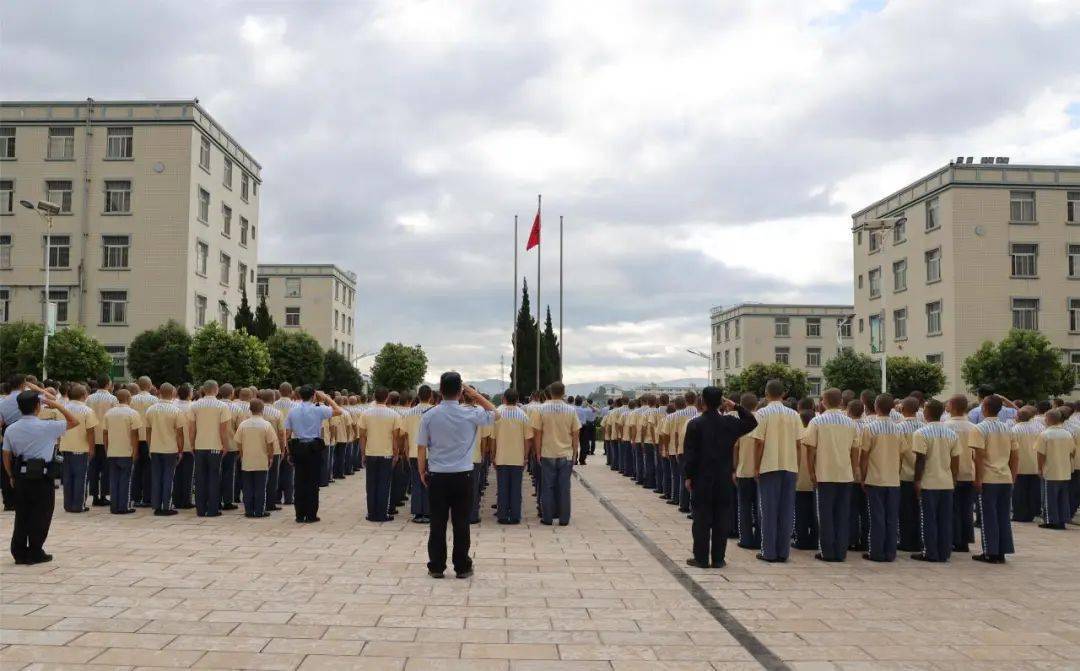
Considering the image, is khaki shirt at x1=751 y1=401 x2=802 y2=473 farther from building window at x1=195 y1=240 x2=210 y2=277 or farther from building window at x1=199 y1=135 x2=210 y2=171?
building window at x1=199 y1=135 x2=210 y2=171

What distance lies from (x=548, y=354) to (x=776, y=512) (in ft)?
181

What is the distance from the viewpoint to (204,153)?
46.7 metres

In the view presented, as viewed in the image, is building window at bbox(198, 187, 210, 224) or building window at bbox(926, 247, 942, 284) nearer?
building window at bbox(198, 187, 210, 224)

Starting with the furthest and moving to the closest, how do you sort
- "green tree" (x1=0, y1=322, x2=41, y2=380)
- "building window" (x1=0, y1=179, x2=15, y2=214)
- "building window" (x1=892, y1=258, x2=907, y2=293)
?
"building window" (x1=892, y1=258, x2=907, y2=293) < "building window" (x1=0, y1=179, x2=15, y2=214) < "green tree" (x1=0, y1=322, x2=41, y2=380)

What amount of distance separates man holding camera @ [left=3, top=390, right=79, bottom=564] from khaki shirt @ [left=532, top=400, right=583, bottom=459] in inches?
246

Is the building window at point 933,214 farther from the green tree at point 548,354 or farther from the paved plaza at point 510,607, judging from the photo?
the paved plaza at point 510,607

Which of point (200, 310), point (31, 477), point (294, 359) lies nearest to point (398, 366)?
point (294, 359)

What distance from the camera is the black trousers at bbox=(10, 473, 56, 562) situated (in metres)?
8.92

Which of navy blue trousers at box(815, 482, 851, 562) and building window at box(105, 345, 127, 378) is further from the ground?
building window at box(105, 345, 127, 378)

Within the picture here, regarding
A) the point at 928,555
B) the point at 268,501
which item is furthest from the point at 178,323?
the point at 928,555

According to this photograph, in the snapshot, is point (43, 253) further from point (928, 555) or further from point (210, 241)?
point (928, 555)

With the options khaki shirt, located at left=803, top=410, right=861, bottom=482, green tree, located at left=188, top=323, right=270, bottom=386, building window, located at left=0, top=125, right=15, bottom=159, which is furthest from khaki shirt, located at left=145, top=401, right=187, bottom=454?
building window, located at left=0, top=125, right=15, bottom=159

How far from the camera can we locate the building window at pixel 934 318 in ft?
153

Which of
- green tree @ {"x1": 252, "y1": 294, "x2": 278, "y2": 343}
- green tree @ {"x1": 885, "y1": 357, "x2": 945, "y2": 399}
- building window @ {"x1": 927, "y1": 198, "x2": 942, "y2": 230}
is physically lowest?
green tree @ {"x1": 885, "y1": 357, "x2": 945, "y2": 399}
